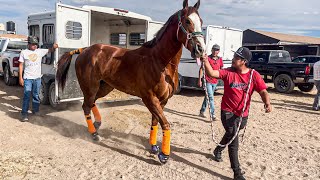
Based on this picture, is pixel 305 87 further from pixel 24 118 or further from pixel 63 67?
pixel 24 118

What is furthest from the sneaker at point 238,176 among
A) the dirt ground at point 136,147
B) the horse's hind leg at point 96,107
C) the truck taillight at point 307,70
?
the truck taillight at point 307,70

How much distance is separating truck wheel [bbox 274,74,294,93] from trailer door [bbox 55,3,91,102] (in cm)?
957

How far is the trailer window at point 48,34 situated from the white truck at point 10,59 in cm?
370

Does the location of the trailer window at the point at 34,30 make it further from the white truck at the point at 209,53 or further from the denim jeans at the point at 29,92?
the white truck at the point at 209,53

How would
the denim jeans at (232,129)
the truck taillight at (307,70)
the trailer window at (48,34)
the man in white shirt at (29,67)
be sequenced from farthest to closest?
the truck taillight at (307,70), the trailer window at (48,34), the man in white shirt at (29,67), the denim jeans at (232,129)

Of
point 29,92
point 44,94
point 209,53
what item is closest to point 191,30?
point 29,92

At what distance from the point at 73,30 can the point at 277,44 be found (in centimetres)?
2357

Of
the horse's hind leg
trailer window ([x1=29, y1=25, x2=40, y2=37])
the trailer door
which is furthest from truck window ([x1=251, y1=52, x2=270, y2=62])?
trailer window ([x1=29, y1=25, x2=40, y2=37])

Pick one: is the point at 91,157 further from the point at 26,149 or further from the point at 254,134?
the point at 254,134

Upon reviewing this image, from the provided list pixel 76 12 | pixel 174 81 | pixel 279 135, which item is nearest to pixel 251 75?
pixel 174 81

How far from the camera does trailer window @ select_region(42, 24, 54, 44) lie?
24.2 ft

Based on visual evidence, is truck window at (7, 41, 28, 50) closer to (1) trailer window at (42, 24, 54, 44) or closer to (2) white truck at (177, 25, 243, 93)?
(1) trailer window at (42, 24, 54, 44)

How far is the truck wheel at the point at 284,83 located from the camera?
13.0 meters

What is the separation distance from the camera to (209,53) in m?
11.7
